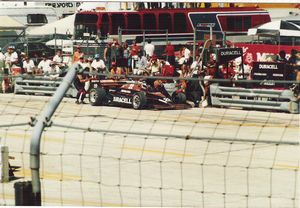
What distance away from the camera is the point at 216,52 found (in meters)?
24.2

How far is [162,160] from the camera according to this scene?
15391 mm

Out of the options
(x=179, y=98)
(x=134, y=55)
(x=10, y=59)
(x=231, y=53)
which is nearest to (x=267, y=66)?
(x=231, y=53)

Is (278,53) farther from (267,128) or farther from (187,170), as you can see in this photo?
(187,170)

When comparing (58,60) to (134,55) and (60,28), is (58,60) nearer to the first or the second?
(134,55)

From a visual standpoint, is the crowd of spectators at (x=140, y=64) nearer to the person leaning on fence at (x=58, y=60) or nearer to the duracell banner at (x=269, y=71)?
the person leaning on fence at (x=58, y=60)

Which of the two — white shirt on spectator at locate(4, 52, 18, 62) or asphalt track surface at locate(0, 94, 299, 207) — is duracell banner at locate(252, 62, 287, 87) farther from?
white shirt on spectator at locate(4, 52, 18, 62)

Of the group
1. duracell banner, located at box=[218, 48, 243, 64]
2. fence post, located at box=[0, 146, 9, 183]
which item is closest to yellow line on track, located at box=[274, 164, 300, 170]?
fence post, located at box=[0, 146, 9, 183]

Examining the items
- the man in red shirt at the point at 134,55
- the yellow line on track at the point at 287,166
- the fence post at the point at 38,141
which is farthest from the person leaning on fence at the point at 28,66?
the fence post at the point at 38,141

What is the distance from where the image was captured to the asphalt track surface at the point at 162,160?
470 inches

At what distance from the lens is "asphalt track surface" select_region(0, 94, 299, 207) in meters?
11.9

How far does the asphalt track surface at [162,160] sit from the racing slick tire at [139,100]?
0.72ft

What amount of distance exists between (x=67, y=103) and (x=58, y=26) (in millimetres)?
14440

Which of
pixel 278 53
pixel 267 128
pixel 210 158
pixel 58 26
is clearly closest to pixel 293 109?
pixel 267 128

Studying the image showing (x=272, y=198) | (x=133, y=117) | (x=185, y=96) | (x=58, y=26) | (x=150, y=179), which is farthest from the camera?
(x=58, y=26)
